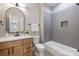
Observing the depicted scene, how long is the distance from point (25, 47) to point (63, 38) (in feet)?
1.98

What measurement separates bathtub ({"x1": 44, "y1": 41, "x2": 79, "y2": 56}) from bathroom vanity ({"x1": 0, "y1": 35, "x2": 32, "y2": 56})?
0.28 metres

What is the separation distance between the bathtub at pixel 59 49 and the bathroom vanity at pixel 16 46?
278mm

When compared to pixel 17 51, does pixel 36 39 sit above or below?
above

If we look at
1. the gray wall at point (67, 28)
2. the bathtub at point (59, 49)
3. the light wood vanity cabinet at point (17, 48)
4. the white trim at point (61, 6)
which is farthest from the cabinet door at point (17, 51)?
the white trim at point (61, 6)

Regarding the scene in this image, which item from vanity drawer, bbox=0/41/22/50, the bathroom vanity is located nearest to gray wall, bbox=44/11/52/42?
the bathroom vanity

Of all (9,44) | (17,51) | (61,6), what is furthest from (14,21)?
(61,6)

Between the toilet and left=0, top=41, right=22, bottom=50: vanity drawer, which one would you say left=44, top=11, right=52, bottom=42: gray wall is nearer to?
the toilet

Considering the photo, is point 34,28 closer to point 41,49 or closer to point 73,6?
point 41,49

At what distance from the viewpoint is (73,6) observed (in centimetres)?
138

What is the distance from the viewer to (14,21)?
4.65 feet

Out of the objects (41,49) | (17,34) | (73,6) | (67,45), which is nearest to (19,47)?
(17,34)

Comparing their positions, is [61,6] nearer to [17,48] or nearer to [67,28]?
[67,28]

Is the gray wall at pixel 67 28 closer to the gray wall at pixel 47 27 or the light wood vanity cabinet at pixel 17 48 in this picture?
the gray wall at pixel 47 27

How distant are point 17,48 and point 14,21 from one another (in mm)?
407
